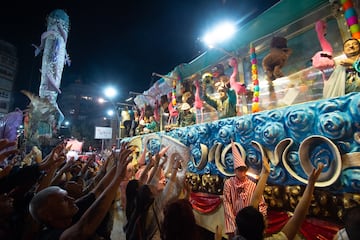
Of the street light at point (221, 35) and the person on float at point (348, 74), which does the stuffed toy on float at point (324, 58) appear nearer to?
the person on float at point (348, 74)

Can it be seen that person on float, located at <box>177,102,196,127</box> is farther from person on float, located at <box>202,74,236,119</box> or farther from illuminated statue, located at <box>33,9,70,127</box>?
illuminated statue, located at <box>33,9,70,127</box>

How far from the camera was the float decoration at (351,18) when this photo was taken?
131 inches

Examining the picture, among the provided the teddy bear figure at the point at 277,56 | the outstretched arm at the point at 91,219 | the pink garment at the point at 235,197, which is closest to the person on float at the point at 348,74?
the teddy bear figure at the point at 277,56

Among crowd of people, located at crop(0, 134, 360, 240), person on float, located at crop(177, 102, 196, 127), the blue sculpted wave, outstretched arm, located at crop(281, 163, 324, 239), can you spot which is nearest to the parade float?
the blue sculpted wave

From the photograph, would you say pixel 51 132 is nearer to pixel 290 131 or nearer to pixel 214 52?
pixel 214 52

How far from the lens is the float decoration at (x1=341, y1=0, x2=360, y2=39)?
3.32 meters

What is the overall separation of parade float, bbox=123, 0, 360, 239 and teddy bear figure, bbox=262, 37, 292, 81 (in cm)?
2

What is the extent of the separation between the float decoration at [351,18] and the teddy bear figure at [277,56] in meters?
1.02

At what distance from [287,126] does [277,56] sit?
181 centimetres

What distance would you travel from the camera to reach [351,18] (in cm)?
337

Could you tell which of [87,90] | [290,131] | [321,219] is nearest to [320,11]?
[290,131]

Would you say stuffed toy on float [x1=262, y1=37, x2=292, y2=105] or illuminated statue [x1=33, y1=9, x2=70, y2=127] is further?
illuminated statue [x1=33, y1=9, x2=70, y2=127]

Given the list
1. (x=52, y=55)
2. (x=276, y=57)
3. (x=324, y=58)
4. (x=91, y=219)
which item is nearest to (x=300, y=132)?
(x=324, y=58)

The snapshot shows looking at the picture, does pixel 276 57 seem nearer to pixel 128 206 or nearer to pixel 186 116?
pixel 186 116
